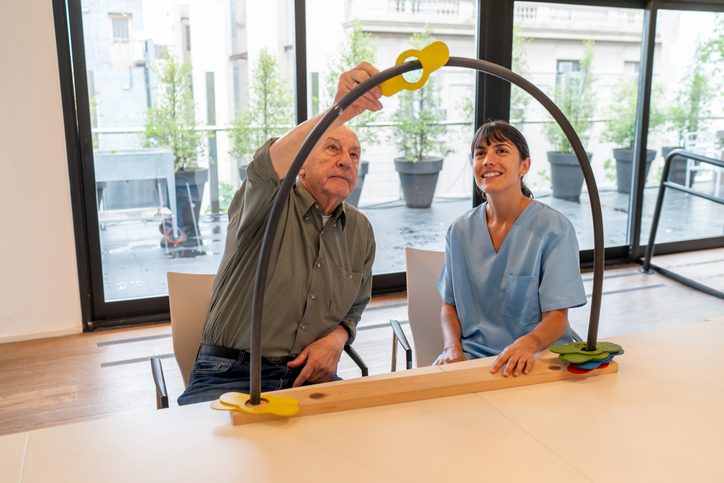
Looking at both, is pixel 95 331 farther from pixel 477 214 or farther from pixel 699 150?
pixel 699 150

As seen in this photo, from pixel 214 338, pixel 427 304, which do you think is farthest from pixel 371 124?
pixel 214 338

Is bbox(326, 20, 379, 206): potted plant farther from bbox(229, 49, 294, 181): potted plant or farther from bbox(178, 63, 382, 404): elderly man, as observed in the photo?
bbox(178, 63, 382, 404): elderly man

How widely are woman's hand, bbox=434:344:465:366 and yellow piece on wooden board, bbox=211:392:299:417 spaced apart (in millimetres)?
736

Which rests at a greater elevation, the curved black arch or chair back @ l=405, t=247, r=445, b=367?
the curved black arch

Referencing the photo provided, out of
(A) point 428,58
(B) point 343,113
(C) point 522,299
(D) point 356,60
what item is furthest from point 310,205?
(D) point 356,60

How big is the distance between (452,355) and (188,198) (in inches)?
93.5

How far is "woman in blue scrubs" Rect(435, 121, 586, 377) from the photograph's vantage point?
1981 millimetres

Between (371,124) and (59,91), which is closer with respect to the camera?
(59,91)

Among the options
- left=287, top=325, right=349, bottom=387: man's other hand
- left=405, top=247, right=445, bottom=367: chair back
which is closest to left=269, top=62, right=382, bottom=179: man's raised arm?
left=287, top=325, right=349, bottom=387: man's other hand

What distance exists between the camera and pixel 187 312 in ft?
6.81

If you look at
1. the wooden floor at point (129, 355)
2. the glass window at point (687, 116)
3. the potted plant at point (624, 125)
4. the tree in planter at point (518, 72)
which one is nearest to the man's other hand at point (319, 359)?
the wooden floor at point (129, 355)

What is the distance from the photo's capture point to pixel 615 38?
4.86 metres

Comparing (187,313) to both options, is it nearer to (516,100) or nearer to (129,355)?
(129,355)

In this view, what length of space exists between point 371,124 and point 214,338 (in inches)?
102
